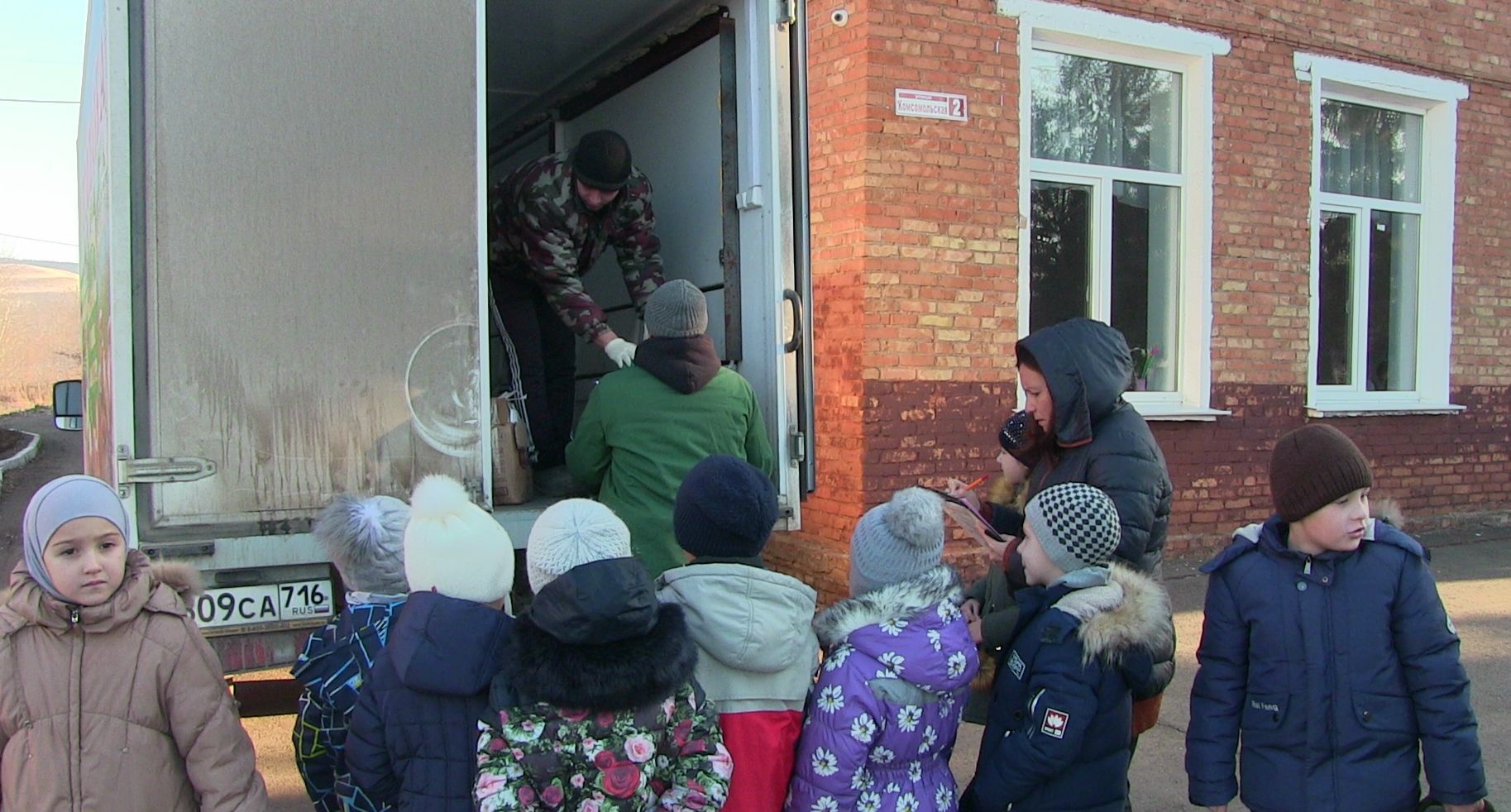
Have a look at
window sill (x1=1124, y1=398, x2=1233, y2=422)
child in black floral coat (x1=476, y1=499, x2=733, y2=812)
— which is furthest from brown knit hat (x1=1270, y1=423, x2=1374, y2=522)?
window sill (x1=1124, y1=398, x2=1233, y2=422)

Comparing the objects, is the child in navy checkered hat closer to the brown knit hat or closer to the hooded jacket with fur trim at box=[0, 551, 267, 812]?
the brown knit hat

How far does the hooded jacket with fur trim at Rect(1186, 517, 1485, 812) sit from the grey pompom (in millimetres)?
794

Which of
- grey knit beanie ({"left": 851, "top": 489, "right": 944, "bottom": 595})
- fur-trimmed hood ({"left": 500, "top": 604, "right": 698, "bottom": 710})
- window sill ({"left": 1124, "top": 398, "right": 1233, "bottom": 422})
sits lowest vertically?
fur-trimmed hood ({"left": 500, "top": 604, "right": 698, "bottom": 710})

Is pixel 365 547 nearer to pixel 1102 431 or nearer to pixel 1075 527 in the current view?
pixel 1075 527

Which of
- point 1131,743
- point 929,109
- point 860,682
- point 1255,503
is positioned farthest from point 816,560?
point 860,682

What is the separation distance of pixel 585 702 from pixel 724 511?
519mm

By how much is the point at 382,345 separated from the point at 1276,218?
6.54 metres

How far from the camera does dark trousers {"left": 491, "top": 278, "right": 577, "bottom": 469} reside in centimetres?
446

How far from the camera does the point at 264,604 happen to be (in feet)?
9.98

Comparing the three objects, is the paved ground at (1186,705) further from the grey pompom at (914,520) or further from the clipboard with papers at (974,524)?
the grey pompom at (914,520)

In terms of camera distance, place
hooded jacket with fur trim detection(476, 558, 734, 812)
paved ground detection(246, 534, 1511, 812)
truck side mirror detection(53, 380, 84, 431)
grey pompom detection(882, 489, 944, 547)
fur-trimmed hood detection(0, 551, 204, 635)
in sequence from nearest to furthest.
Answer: hooded jacket with fur trim detection(476, 558, 734, 812)
fur-trimmed hood detection(0, 551, 204, 635)
grey pompom detection(882, 489, 944, 547)
paved ground detection(246, 534, 1511, 812)
truck side mirror detection(53, 380, 84, 431)

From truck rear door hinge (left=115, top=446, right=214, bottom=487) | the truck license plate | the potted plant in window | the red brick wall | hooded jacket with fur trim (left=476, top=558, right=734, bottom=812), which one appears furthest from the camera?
the potted plant in window

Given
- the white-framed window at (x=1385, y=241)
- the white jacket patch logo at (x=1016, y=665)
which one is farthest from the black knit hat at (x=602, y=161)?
the white-framed window at (x=1385, y=241)

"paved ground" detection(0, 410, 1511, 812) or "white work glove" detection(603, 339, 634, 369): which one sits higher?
"white work glove" detection(603, 339, 634, 369)
